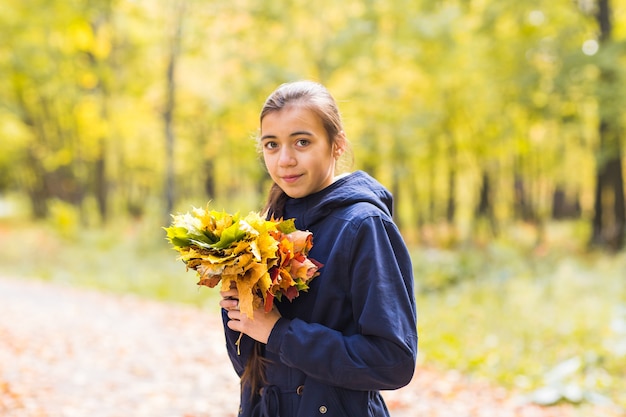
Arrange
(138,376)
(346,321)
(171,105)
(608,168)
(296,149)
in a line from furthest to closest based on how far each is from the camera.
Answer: (171,105)
(608,168)
(138,376)
(296,149)
(346,321)

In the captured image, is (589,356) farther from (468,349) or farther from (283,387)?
(283,387)

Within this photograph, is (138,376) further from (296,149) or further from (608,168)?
(608,168)

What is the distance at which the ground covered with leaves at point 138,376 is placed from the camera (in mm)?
5641

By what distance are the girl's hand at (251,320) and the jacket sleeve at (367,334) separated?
4 cm

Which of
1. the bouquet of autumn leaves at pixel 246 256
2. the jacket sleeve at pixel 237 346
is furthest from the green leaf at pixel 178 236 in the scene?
the jacket sleeve at pixel 237 346

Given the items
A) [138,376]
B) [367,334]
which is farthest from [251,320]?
[138,376]

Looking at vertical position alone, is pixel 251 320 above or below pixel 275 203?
below

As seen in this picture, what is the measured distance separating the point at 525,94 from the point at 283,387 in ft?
46.3

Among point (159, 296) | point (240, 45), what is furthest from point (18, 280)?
point (240, 45)

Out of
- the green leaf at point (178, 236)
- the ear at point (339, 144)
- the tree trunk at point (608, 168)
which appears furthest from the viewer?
the tree trunk at point (608, 168)

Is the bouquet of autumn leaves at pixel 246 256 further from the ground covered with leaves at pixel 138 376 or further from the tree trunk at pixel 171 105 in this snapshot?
the tree trunk at pixel 171 105

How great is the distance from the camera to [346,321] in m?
1.81

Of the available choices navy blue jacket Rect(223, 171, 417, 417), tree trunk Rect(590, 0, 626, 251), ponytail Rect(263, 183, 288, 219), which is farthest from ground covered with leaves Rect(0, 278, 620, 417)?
tree trunk Rect(590, 0, 626, 251)

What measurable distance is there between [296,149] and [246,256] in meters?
0.41
